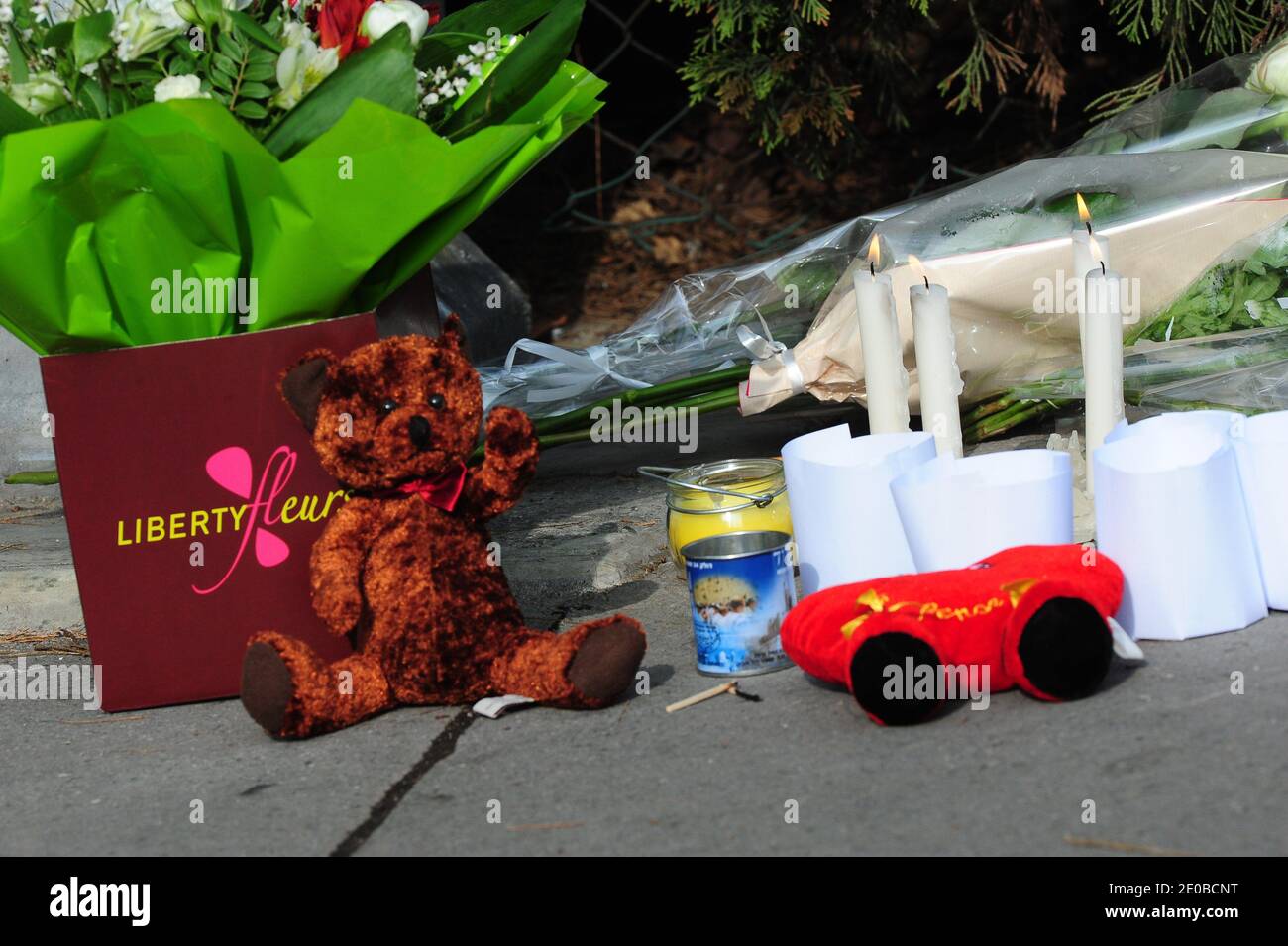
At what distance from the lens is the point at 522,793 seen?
150cm

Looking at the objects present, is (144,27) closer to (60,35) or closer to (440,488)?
(60,35)

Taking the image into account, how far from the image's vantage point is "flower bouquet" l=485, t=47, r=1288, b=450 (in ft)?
7.59

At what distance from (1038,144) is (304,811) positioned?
314 centimetres

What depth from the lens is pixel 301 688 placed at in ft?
5.44

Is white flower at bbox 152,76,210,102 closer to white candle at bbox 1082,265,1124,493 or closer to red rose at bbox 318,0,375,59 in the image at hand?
red rose at bbox 318,0,375,59

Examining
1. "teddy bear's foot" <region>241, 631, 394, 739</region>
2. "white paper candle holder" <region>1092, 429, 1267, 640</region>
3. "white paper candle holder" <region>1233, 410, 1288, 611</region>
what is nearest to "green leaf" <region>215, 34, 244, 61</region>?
"teddy bear's foot" <region>241, 631, 394, 739</region>

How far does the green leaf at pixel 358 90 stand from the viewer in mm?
1726

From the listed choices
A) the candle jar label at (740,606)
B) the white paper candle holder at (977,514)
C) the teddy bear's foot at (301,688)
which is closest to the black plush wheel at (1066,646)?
the white paper candle holder at (977,514)

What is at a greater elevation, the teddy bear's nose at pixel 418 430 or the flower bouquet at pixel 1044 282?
the flower bouquet at pixel 1044 282

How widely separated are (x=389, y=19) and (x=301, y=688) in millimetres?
885

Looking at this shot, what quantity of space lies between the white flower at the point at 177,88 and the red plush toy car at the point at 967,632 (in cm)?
98

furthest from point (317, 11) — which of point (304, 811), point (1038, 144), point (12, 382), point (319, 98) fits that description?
point (1038, 144)

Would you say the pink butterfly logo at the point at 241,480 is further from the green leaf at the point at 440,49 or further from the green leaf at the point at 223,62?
the green leaf at the point at 440,49

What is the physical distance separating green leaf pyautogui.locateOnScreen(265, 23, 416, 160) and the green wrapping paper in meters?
0.05
